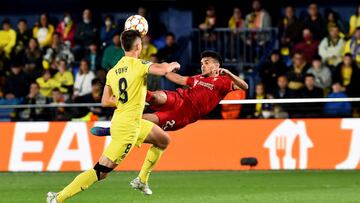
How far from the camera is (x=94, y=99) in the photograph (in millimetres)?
20656

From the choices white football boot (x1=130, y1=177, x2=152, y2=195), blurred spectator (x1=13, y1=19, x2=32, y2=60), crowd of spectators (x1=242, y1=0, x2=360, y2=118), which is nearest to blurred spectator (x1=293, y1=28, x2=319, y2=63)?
crowd of spectators (x1=242, y1=0, x2=360, y2=118)

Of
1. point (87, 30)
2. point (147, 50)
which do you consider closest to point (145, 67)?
point (147, 50)

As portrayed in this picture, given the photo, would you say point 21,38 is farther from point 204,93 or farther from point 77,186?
point 77,186

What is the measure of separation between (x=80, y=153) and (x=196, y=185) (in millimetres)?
4174

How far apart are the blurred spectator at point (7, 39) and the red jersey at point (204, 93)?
9628 mm

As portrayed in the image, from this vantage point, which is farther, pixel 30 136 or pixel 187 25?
pixel 187 25

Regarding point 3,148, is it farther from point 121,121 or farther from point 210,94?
point 121,121

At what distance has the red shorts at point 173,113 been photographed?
13820 millimetres

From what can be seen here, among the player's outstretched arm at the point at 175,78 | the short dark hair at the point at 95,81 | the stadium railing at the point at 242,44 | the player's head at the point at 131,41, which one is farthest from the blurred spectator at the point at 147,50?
the player's head at the point at 131,41

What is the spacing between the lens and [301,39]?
21.5m

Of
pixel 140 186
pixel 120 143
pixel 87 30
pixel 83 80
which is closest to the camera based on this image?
pixel 120 143

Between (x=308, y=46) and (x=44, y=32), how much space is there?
619 cm

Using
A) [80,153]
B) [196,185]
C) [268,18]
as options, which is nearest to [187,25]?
[268,18]

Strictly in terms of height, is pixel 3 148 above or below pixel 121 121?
below
